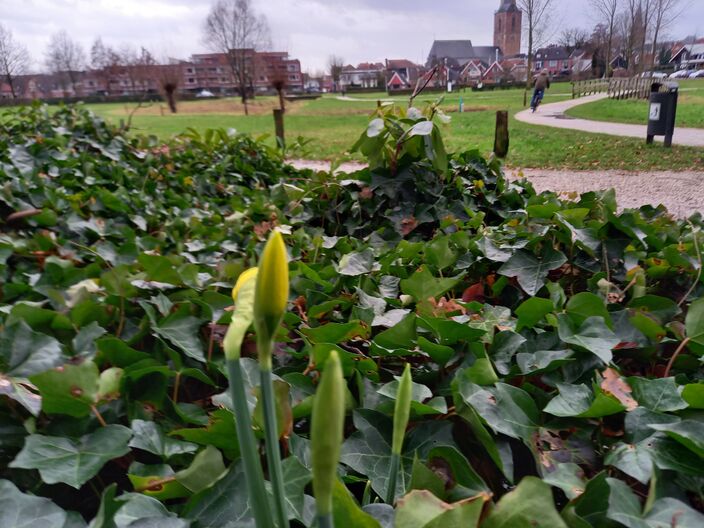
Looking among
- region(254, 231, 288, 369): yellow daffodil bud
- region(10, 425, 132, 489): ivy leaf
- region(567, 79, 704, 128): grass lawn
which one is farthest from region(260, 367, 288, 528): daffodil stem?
region(567, 79, 704, 128): grass lawn

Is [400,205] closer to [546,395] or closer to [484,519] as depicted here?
[546,395]

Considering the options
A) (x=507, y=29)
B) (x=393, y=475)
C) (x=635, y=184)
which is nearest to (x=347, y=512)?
(x=393, y=475)

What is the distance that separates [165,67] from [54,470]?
64.0 m

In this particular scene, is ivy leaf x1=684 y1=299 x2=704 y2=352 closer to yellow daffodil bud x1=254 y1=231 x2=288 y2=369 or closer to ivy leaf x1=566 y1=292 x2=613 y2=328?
ivy leaf x1=566 y1=292 x2=613 y2=328

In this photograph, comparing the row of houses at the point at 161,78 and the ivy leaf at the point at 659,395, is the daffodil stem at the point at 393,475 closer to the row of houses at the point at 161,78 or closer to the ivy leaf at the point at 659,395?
the ivy leaf at the point at 659,395

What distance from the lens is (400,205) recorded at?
2.44m

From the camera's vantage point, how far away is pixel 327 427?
0.35 m

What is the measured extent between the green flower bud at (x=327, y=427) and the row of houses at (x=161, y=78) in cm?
4297

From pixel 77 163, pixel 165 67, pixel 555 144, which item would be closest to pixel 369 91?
pixel 165 67

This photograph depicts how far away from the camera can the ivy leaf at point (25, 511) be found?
603 mm

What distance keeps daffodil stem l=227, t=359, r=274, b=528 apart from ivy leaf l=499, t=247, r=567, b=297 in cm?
101

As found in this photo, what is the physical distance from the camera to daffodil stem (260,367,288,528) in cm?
41

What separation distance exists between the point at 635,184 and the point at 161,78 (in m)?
47.1

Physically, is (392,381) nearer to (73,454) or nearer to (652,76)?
(73,454)
